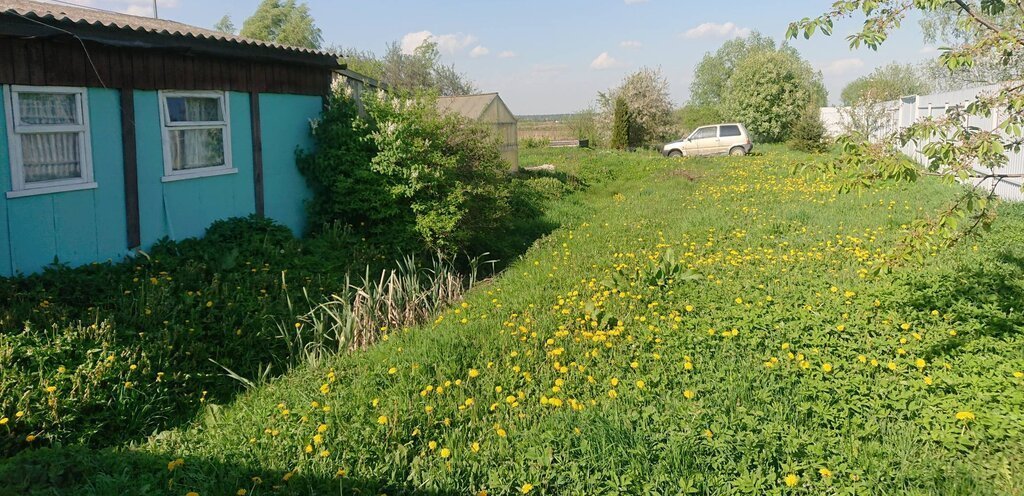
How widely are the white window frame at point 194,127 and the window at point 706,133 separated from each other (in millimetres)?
22337

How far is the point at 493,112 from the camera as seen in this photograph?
1839cm

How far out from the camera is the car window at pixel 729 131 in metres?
28.1

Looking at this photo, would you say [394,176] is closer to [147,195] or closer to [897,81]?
[147,195]

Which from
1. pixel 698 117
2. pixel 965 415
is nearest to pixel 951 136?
pixel 965 415

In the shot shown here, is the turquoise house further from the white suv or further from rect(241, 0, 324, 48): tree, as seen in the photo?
rect(241, 0, 324, 48): tree

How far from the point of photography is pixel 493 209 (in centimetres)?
1125

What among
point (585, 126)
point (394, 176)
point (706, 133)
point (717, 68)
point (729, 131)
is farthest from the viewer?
point (717, 68)

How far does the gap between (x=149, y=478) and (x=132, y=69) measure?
556 cm

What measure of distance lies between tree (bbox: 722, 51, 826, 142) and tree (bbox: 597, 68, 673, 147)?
5235mm

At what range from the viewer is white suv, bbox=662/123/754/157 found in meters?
28.0

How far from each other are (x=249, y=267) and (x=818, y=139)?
27.6 meters

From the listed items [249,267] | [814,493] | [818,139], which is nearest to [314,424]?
[814,493]

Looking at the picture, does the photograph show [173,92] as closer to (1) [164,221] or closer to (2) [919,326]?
(1) [164,221]

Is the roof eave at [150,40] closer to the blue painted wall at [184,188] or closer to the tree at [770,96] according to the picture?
the blue painted wall at [184,188]
